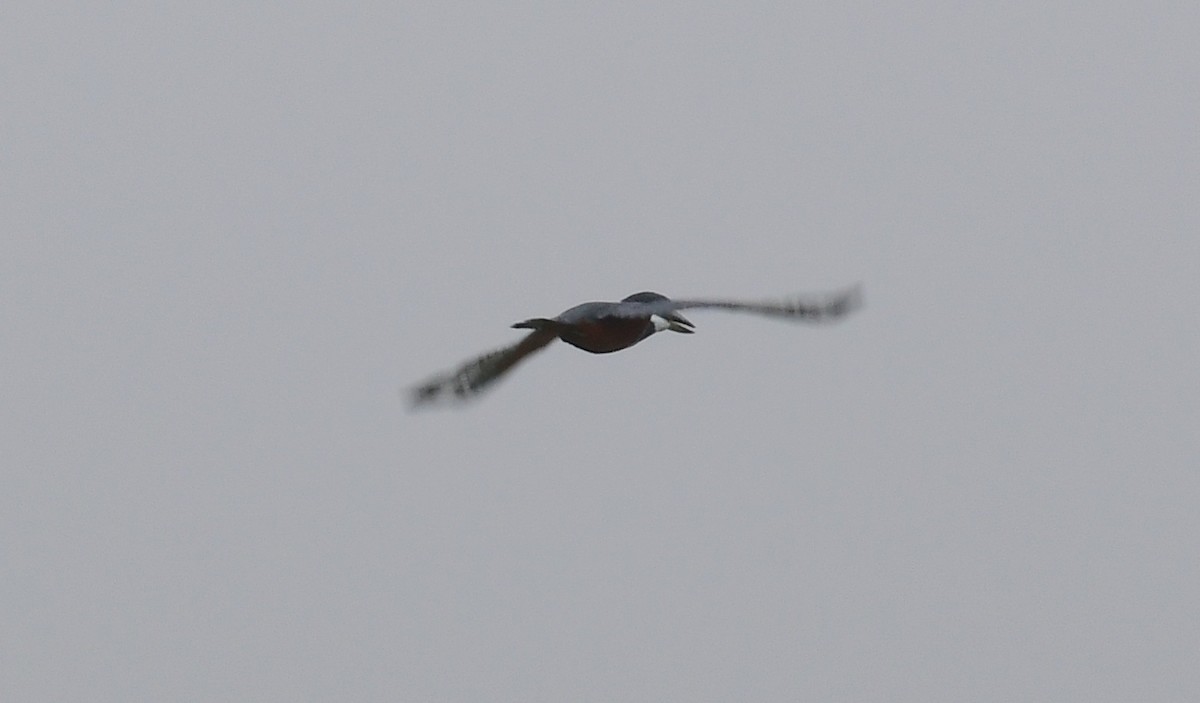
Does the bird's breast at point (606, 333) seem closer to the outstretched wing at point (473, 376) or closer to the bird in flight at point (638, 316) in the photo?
the bird in flight at point (638, 316)

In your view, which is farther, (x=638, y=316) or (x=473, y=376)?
(x=473, y=376)

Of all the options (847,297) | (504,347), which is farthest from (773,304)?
(504,347)

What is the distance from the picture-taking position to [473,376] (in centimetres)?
3234

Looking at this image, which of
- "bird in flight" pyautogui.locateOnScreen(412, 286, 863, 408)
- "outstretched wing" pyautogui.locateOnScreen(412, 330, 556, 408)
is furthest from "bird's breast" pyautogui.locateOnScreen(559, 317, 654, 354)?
"outstretched wing" pyautogui.locateOnScreen(412, 330, 556, 408)

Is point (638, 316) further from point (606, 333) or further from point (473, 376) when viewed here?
point (473, 376)

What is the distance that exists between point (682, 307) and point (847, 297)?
2.38 m

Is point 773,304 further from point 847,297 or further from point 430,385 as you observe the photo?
point 430,385

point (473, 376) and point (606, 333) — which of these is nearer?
point (606, 333)

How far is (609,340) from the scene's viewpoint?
29.9 m

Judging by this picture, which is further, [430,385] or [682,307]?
[430,385]

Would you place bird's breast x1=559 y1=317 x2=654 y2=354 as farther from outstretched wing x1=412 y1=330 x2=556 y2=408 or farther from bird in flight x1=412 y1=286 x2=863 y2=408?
outstretched wing x1=412 y1=330 x2=556 y2=408

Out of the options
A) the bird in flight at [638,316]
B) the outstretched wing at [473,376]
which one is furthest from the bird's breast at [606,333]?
the outstretched wing at [473,376]

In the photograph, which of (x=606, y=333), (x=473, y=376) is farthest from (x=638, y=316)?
(x=473, y=376)

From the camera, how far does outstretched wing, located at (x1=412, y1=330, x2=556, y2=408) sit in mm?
32125
